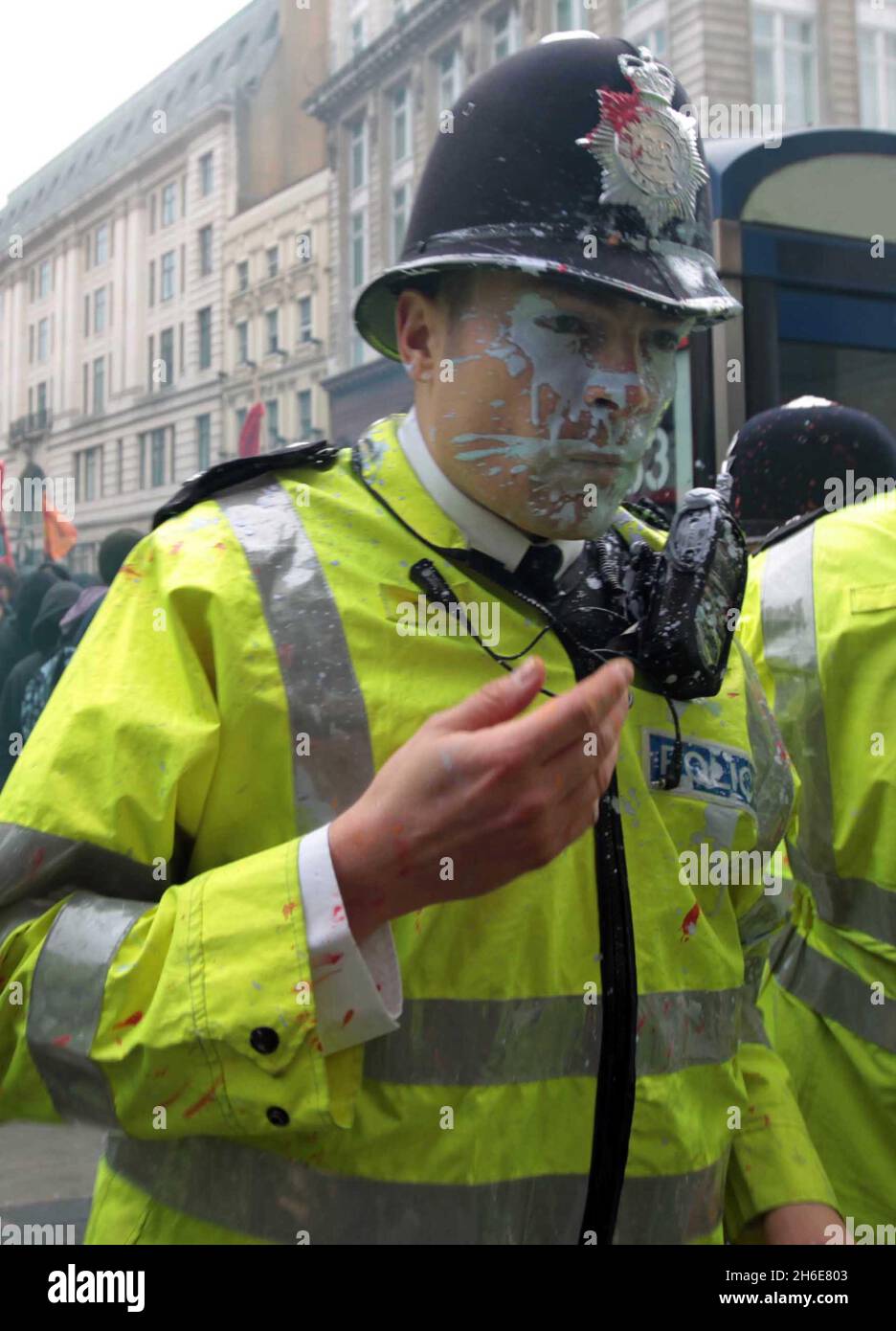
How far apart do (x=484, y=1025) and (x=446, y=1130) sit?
0.11 m

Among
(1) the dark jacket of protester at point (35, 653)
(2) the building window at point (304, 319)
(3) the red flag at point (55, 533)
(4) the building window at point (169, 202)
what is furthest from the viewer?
(4) the building window at point (169, 202)

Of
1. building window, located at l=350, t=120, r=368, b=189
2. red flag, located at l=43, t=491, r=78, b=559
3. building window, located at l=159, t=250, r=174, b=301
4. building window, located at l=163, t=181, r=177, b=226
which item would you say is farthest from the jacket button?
building window, located at l=159, t=250, r=174, b=301

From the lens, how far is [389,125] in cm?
2395

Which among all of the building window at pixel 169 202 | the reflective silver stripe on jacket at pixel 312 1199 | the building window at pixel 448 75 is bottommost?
the reflective silver stripe on jacket at pixel 312 1199

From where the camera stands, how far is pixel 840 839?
6.61ft

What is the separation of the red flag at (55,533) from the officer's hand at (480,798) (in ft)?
30.8

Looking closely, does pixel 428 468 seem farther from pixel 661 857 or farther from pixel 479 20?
pixel 479 20

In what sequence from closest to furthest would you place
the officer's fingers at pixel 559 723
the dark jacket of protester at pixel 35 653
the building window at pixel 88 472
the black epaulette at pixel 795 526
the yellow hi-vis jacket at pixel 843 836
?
the officer's fingers at pixel 559 723 < the yellow hi-vis jacket at pixel 843 836 < the black epaulette at pixel 795 526 < the dark jacket of protester at pixel 35 653 < the building window at pixel 88 472

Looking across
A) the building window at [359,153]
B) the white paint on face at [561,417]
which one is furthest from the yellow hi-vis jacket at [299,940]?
the building window at [359,153]

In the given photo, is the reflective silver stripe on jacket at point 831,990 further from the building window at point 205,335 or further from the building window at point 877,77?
the building window at point 205,335

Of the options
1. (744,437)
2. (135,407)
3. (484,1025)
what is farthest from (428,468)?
(135,407)

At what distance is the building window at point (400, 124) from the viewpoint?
23.6 m

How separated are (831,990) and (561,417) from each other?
1161 millimetres

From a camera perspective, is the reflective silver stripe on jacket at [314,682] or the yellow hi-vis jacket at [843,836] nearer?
the reflective silver stripe on jacket at [314,682]
